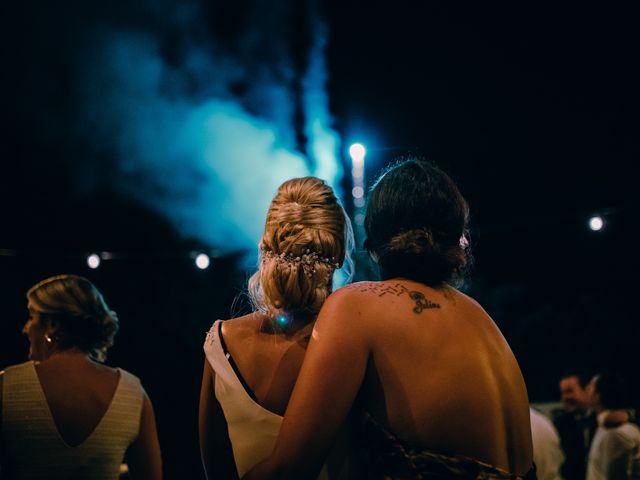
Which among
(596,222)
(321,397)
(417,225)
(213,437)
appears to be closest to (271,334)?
Result: (213,437)

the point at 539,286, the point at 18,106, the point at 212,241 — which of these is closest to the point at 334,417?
the point at 18,106

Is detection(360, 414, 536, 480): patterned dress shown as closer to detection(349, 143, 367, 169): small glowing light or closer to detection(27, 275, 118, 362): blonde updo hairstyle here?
detection(27, 275, 118, 362): blonde updo hairstyle

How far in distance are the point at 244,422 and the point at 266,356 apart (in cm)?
24

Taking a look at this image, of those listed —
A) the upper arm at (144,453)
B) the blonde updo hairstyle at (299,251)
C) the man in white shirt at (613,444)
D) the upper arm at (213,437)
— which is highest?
the blonde updo hairstyle at (299,251)

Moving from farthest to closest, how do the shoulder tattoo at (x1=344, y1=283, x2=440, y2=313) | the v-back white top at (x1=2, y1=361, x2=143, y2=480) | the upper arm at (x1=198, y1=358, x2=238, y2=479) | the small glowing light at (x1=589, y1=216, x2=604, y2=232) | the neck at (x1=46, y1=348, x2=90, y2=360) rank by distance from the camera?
the small glowing light at (x1=589, y1=216, x2=604, y2=232), the neck at (x1=46, y1=348, x2=90, y2=360), the v-back white top at (x1=2, y1=361, x2=143, y2=480), the upper arm at (x1=198, y1=358, x2=238, y2=479), the shoulder tattoo at (x1=344, y1=283, x2=440, y2=313)

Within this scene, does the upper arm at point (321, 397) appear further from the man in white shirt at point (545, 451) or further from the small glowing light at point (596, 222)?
the small glowing light at point (596, 222)

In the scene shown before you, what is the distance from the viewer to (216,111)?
8.93m

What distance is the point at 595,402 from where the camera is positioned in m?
5.96

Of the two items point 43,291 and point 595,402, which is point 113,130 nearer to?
point 43,291

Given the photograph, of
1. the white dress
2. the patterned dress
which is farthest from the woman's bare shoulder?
the patterned dress

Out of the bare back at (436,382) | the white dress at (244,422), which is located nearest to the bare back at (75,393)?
the white dress at (244,422)

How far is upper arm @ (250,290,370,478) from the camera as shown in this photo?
5.34 feet

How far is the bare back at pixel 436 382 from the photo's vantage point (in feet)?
5.48

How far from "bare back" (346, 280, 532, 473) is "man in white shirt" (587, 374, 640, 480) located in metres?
4.48
